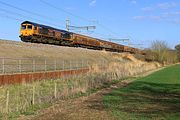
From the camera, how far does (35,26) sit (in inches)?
1933

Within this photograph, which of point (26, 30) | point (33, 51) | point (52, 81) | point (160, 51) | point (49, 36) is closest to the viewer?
point (52, 81)

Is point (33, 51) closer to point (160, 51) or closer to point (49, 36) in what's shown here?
point (49, 36)

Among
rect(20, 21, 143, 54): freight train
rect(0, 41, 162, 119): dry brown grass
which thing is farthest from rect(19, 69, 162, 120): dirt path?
rect(20, 21, 143, 54): freight train

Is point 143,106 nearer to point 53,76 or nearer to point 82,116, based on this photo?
point 82,116

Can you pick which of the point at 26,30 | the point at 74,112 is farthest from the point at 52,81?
the point at 26,30

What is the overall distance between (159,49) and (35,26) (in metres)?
85.7

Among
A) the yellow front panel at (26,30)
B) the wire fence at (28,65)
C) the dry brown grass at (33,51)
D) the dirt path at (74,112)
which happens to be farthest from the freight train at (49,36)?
the dirt path at (74,112)

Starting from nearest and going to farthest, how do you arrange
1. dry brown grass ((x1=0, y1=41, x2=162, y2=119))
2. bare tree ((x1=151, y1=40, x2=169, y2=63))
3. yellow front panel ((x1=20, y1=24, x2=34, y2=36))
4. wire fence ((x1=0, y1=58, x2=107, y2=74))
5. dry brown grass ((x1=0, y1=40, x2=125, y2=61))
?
dry brown grass ((x1=0, y1=41, x2=162, y2=119)), wire fence ((x1=0, y1=58, x2=107, y2=74)), dry brown grass ((x1=0, y1=40, x2=125, y2=61)), yellow front panel ((x1=20, y1=24, x2=34, y2=36)), bare tree ((x1=151, y1=40, x2=169, y2=63))

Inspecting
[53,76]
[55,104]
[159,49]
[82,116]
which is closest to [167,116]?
[82,116]

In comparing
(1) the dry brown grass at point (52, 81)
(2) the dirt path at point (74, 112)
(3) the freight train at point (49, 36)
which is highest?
(3) the freight train at point (49, 36)

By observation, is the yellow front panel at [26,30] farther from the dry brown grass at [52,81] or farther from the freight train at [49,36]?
the dry brown grass at [52,81]

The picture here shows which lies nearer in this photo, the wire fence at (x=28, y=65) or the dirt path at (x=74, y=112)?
the dirt path at (x=74, y=112)

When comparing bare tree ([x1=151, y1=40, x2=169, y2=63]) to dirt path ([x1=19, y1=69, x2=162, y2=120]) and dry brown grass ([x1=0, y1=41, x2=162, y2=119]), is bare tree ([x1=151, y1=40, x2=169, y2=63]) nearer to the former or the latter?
dry brown grass ([x1=0, y1=41, x2=162, y2=119])

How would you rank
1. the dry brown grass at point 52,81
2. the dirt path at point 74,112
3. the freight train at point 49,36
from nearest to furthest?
the dirt path at point 74,112
the dry brown grass at point 52,81
the freight train at point 49,36
